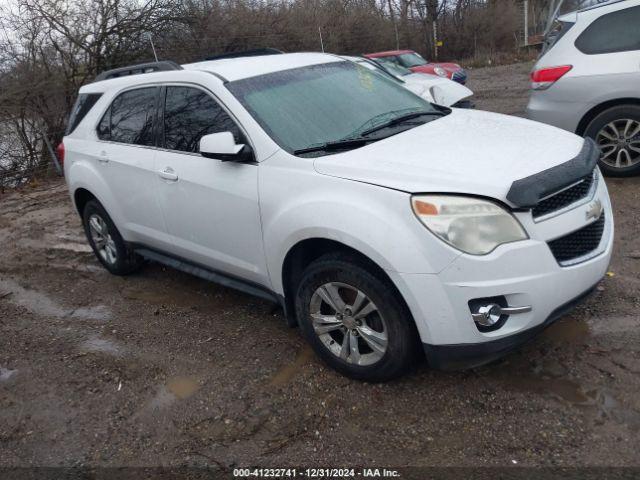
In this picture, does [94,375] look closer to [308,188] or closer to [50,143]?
[308,188]

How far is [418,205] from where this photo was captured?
8.99 ft

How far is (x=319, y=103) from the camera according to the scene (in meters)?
3.72

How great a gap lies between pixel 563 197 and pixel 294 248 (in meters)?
1.47

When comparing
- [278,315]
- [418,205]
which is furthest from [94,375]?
[418,205]

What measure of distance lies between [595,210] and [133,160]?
3.26 meters

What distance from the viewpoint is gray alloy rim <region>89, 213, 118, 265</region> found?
17.1 feet

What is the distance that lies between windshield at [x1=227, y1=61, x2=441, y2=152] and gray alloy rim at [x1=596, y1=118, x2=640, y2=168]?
2574 mm

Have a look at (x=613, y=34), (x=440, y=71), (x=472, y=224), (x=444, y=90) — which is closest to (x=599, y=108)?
(x=613, y=34)

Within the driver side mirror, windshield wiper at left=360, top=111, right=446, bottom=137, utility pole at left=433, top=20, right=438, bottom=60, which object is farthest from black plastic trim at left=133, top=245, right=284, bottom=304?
utility pole at left=433, top=20, right=438, bottom=60

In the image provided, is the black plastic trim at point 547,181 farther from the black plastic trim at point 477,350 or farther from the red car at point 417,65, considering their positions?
the red car at point 417,65

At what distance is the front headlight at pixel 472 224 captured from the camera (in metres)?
2.67

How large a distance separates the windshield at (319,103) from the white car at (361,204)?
13 mm

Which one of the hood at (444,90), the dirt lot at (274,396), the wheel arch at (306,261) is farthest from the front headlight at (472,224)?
the hood at (444,90)

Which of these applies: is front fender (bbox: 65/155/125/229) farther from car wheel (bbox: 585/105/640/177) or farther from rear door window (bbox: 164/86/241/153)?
car wheel (bbox: 585/105/640/177)
